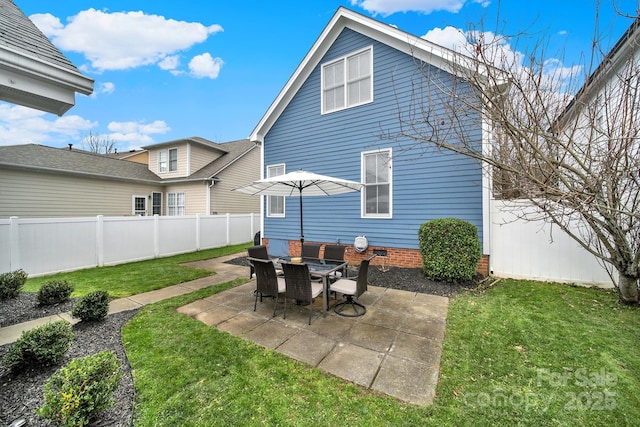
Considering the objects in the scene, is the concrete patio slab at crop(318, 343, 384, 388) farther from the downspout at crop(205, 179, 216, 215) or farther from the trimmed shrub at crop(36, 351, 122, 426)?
the downspout at crop(205, 179, 216, 215)

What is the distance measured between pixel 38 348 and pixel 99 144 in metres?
36.6

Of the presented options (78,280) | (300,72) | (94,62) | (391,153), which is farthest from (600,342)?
(94,62)

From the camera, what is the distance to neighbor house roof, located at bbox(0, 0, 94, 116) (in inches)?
96.6

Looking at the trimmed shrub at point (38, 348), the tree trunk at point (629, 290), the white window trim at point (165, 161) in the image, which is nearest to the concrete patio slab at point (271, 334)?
the trimmed shrub at point (38, 348)

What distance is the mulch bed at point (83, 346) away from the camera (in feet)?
7.27

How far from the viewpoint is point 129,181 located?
46.8ft

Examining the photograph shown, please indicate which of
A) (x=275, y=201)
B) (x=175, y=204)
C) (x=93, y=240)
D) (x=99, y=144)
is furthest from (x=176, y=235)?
(x=99, y=144)

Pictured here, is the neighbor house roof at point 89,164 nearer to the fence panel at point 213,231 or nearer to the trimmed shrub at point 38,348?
the fence panel at point 213,231

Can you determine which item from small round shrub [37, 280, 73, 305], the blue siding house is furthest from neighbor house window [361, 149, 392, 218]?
small round shrub [37, 280, 73, 305]

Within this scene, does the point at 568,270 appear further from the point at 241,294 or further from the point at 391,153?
the point at 241,294

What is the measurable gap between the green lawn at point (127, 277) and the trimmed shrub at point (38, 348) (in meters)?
2.88

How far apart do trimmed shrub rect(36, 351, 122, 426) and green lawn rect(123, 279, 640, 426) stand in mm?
372

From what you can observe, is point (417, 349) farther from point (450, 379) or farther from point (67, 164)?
point (67, 164)

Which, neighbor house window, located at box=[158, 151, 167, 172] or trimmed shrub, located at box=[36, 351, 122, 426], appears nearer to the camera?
trimmed shrub, located at box=[36, 351, 122, 426]
